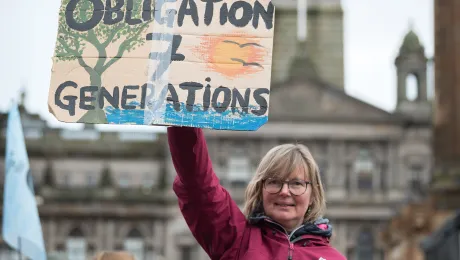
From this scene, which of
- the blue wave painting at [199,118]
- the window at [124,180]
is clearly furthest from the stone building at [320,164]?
the blue wave painting at [199,118]

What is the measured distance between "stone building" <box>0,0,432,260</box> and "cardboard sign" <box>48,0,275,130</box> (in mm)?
44667

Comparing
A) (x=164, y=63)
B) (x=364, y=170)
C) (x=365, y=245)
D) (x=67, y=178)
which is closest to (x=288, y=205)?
(x=164, y=63)

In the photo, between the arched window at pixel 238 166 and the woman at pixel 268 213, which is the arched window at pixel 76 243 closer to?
the arched window at pixel 238 166

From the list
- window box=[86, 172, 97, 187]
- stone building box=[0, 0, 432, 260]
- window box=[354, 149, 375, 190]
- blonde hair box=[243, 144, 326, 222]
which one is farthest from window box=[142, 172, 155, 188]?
blonde hair box=[243, 144, 326, 222]

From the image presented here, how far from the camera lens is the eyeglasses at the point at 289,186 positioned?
4.00 meters

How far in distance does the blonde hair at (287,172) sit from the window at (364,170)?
152 ft

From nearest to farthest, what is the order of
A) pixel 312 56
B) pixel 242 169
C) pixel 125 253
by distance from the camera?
pixel 125 253 < pixel 242 169 < pixel 312 56

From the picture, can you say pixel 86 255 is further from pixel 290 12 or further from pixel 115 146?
pixel 290 12

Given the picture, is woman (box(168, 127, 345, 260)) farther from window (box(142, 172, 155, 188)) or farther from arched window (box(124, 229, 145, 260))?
window (box(142, 172, 155, 188))

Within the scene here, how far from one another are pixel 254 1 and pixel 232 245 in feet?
2.86

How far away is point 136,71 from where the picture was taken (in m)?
3.93

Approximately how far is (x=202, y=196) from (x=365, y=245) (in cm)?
4540

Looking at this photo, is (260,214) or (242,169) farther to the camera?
(242,169)

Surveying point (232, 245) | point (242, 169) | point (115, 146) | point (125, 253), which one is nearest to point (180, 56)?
point (232, 245)
